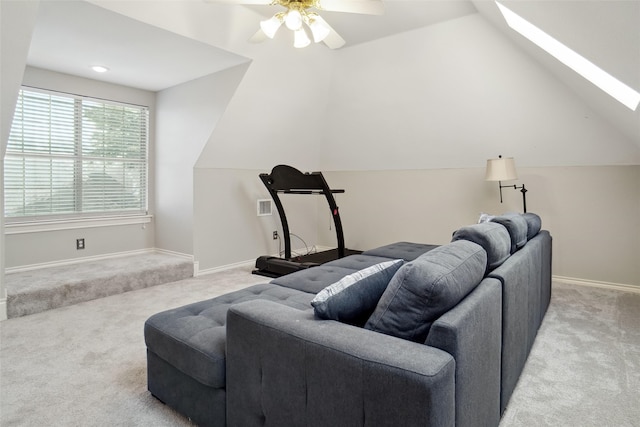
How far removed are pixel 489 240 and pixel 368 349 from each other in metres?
1.02

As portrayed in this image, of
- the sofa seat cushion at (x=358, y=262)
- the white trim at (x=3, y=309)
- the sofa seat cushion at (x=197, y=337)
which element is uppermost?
the sofa seat cushion at (x=358, y=262)

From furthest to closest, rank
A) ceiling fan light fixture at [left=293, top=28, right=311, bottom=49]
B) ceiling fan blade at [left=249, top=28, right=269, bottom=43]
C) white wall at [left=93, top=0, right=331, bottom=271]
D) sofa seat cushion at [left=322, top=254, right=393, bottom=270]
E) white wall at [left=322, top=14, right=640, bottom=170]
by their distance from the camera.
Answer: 1. white wall at [left=93, top=0, right=331, bottom=271]
2. white wall at [left=322, top=14, right=640, bottom=170]
3. sofa seat cushion at [left=322, top=254, right=393, bottom=270]
4. ceiling fan blade at [left=249, top=28, right=269, bottom=43]
5. ceiling fan light fixture at [left=293, top=28, right=311, bottom=49]

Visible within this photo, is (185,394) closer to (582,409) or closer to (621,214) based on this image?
(582,409)

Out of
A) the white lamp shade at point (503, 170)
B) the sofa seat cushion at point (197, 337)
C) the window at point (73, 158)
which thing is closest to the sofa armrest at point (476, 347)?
the sofa seat cushion at point (197, 337)

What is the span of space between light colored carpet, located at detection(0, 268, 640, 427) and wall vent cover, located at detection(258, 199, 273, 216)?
6.43ft

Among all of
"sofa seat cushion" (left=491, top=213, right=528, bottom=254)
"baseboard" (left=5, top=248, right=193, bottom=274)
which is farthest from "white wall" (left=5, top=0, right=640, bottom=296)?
"sofa seat cushion" (left=491, top=213, right=528, bottom=254)

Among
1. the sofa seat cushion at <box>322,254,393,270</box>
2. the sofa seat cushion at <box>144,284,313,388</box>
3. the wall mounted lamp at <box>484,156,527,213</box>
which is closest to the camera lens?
the sofa seat cushion at <box>144,284,313,388</box>

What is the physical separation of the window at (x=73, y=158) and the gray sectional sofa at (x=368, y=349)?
3.17m

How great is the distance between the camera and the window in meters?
→ 3.93

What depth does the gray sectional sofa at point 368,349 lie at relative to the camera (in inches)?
42.2

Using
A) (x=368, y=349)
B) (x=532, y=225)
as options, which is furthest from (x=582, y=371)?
(x=368, y=349)

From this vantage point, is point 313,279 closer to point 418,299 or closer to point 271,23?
point 418,299

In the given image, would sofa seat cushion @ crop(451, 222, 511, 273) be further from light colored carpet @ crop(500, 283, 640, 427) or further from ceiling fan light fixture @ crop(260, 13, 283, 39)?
ceiling fan light fixture @ crop(260, 13, 283, 39)

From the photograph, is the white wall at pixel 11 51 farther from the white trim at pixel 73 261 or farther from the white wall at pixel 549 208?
the white wall at pixel 549 208
